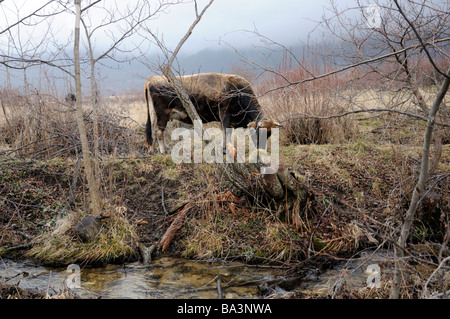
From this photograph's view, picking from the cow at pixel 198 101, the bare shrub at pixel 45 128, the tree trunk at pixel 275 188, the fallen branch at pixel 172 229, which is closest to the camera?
the tree trunk at pixel 275 188

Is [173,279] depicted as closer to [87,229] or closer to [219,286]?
[219,286]

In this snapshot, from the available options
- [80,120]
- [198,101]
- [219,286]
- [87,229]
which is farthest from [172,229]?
[198,101]

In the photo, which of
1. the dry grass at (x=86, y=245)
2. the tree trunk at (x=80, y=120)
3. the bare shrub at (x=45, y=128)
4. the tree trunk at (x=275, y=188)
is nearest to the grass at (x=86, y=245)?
the dry grass at (x=86, y=245)

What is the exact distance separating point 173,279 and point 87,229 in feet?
4.57

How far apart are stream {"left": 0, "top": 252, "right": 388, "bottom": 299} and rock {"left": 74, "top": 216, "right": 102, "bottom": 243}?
0.44 metres

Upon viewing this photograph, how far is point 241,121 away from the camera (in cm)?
854

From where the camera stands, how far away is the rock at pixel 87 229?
5203mm

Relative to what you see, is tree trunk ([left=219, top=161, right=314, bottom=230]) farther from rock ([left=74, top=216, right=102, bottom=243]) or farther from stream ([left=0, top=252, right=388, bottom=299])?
rock ([left=74, top=216, right=102, bottom=243])

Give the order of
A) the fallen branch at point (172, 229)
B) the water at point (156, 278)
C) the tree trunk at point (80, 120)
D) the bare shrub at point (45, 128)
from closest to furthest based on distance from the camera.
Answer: the water at point (156, 278), the tree trunk at point (80, 120), the fallen branch at point (172, 229), the bare shrub at point (45, 128)

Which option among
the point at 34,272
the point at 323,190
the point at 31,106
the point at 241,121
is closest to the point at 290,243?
the point at 323,190

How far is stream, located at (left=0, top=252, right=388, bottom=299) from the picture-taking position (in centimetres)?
430

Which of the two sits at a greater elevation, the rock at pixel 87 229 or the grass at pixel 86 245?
the rock at pixel 87 229

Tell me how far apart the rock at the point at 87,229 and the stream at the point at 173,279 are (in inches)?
17.2

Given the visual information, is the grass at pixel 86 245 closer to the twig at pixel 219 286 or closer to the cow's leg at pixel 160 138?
the twig at pixel 219 286
